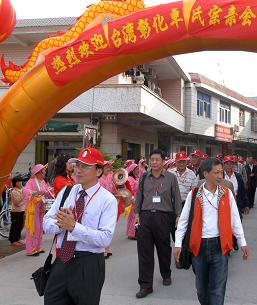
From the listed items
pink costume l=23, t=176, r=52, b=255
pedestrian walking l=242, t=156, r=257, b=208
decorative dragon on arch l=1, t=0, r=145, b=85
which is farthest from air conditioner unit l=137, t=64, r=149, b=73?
pink costume l=23, t=176, r=52, b=255

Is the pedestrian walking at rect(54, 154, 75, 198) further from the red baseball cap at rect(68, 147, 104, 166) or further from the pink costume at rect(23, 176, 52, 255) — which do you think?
the red baseball cap at rect(68, 147, 104, 166)

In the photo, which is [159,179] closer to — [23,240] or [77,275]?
[77,275]

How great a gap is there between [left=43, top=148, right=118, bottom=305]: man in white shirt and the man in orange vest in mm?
1117

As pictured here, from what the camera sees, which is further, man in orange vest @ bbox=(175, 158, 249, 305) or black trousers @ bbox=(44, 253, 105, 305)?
man in orange vest @ bbox=(175, 158, 249, 305)

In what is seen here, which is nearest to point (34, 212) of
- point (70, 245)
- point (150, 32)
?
point (150, 32)

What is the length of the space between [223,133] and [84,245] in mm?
28161

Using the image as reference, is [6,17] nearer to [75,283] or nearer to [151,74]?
[75,283]

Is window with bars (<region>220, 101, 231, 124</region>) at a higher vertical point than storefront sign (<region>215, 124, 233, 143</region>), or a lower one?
higher

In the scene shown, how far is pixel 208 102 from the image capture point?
2825 centimetres

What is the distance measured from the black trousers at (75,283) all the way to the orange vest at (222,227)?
118 centimetres

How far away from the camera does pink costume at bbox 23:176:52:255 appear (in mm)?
6977

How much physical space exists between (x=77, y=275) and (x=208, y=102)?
86.6 feet

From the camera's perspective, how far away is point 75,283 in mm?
2822

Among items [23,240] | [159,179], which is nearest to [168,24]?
[159,179]
